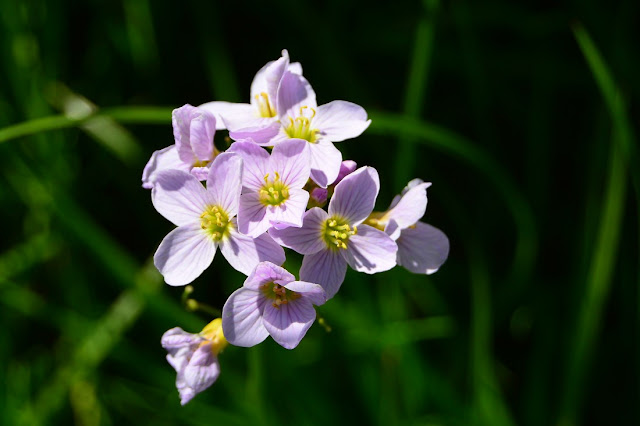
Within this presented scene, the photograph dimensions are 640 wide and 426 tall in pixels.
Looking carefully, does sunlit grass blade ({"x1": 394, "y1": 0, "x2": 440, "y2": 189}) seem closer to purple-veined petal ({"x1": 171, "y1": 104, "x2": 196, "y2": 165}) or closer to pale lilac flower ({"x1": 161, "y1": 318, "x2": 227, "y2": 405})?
purple-veined petal ({"x1": 171, "y1": 104, "x2": 196, "y2": 165})

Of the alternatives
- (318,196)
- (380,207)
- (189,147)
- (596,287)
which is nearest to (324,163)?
(318,196)

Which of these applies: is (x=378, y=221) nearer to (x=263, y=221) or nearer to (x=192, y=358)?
(x=263, y=221)

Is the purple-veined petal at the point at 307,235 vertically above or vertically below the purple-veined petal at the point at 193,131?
below

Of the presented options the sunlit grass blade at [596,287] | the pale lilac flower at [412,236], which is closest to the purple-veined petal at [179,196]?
the pale lilac flower at [412,236]

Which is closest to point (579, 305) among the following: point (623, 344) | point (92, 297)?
point (623, 344)

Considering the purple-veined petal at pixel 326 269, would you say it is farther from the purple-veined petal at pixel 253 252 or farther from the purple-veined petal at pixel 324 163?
the purple-veined petal at pixel 324 163

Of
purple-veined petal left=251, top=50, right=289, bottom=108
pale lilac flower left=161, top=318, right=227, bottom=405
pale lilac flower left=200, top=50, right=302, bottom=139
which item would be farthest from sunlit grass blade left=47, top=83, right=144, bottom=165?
pale lilac flower left=161, top=318, right=227, bottom=405

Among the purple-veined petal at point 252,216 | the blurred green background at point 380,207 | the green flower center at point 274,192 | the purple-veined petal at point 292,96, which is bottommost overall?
the blurred green background at point 380,207
